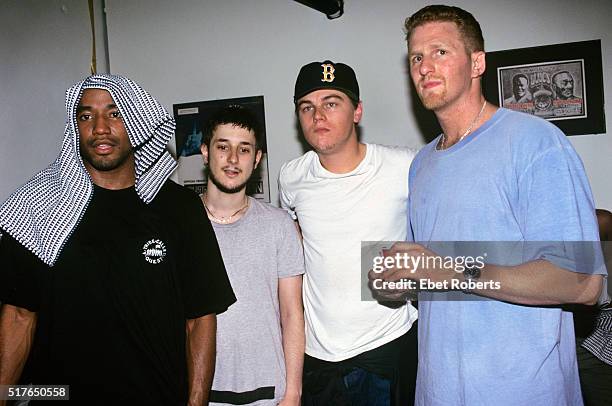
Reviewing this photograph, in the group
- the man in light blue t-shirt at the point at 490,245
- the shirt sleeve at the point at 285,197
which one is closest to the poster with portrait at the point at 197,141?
the shirt sleeve at the point at 285,197

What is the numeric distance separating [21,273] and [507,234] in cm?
165

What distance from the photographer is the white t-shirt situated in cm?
223

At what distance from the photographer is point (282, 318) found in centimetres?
218

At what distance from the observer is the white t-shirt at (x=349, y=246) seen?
2232mm

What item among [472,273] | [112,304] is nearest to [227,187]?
[112,304]

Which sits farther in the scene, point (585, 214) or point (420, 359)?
point (420, 359)

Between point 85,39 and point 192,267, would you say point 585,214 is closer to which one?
point 192,267

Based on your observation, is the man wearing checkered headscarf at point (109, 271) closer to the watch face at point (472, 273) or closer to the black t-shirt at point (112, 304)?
the black t-shirt at point (112, 304)

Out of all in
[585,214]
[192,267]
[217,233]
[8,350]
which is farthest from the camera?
[217,233]

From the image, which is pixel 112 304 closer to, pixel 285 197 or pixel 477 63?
pixel 285 197

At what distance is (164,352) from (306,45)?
2.53 m

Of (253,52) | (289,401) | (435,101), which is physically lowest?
(289,401)

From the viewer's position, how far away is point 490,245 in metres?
1.66

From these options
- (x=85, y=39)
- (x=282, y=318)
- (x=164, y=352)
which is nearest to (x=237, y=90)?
(x=85, y=39)
